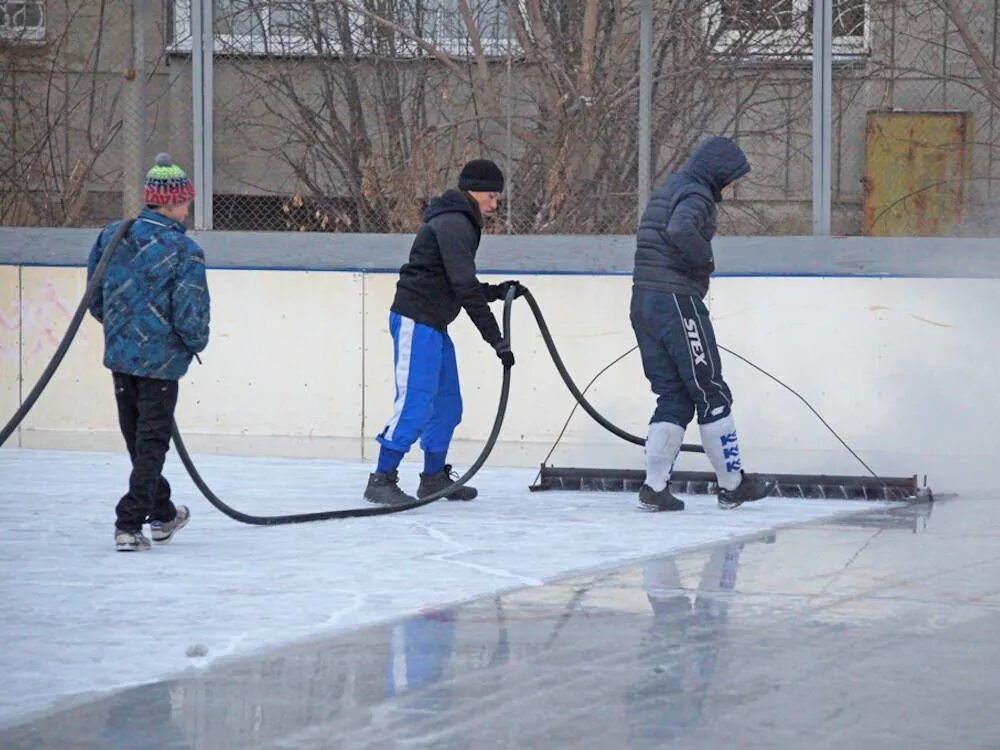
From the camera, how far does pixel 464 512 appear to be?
26.5 feet

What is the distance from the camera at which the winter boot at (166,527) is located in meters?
7.03

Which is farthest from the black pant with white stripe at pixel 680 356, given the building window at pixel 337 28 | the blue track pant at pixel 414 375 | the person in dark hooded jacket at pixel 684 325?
the building window at pixel 337 28

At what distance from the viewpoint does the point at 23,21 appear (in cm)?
1127

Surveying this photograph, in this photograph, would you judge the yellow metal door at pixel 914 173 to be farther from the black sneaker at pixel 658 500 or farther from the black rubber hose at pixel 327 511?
the black rubber hose at pixel 327 511

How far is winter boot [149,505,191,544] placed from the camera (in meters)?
7.03

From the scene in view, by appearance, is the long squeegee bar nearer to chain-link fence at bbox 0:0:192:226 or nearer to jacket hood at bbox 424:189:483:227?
jacket hood at bbox 424:189:483:227

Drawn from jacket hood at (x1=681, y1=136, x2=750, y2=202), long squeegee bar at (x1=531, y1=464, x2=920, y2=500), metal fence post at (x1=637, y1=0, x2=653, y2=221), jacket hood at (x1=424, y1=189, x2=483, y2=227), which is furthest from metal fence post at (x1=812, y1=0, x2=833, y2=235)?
jacket hood at (x1=424, y1=189, x2=483, y2=227)

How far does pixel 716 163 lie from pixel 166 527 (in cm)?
273

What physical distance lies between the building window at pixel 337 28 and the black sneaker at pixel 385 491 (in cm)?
324

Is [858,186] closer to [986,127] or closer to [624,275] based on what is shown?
[986,127]

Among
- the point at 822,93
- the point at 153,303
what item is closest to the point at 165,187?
the point at 153,303

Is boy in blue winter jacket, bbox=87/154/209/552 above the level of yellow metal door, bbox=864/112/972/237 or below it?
below

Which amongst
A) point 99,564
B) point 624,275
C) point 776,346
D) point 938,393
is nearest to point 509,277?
point 624,275

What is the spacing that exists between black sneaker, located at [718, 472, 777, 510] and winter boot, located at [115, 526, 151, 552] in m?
2.56
